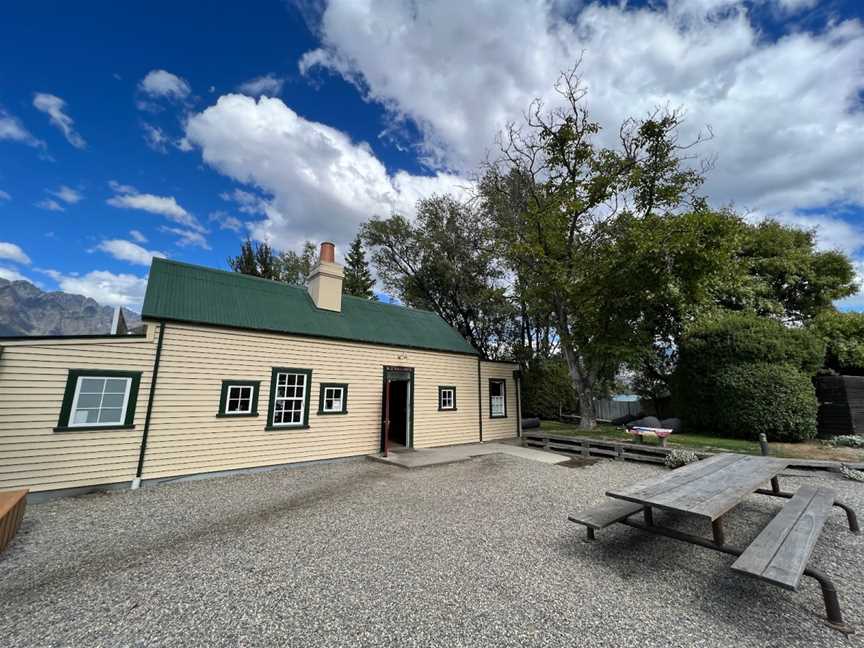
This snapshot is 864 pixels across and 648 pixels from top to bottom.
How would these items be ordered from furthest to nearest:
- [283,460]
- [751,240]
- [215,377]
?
[751,240]
[283,460]
[215,377]

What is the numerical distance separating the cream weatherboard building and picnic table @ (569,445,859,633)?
23.5 feet

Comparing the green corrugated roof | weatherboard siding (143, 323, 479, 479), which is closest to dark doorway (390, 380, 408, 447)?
weatherboard siding (143, 323, 479, 479)

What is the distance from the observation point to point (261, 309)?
30.9 feet

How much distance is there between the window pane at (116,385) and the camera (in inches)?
273

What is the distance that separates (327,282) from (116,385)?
5720mm

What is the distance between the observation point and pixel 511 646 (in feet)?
8.45

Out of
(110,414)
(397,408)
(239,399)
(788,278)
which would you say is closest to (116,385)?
(110,414)

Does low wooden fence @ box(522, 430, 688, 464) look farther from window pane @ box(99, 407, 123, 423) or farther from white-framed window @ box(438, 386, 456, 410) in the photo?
window pane @ box(99, 407, 123, 423)

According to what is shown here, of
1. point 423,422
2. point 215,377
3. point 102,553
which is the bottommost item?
point 102,553

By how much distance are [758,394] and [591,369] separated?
4964mm

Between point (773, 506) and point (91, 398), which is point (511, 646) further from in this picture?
point (91, 398)

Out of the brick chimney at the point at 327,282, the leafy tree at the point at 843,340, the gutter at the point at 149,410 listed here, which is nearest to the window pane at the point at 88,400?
the gutter at the point at 149,410

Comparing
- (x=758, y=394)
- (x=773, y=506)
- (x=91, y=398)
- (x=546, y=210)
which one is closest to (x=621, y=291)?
(x=546, y=210)

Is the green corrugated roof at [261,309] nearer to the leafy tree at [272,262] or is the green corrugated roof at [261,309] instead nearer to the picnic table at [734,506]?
the picnic table at [734,506]
